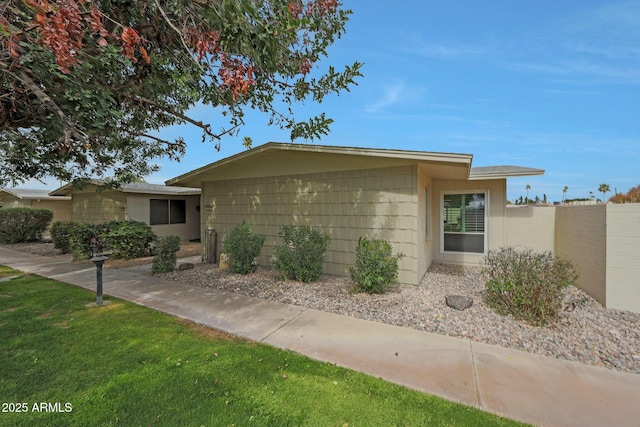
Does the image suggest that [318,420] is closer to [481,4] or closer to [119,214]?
[481,4]

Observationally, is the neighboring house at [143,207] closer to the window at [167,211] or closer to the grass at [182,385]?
the window at [167,211]

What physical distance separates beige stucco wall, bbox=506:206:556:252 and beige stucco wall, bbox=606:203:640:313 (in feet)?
10.8

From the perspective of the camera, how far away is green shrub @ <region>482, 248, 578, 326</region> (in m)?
4.14

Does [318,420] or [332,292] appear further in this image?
[332,292]

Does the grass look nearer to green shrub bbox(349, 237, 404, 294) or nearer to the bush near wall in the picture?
green shrub bbox(349, 237, 404, 294)

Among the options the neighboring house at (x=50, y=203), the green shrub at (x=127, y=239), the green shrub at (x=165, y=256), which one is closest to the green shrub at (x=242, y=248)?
the green shrub at (x=165, y=256)

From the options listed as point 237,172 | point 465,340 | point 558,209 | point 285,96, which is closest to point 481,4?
point 285,96

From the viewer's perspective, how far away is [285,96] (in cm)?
502

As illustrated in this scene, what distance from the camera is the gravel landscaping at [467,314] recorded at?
3490 millimetres

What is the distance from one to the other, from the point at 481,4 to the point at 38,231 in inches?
847

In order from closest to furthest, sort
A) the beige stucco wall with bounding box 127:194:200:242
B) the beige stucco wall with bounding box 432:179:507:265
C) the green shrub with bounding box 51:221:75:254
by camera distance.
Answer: the beige stucco wall with bounding box 432:179:507:265 < the green shrub with bounding box 51:221:75:254 < the beige stucco wall with bounding box 127:194:200:242

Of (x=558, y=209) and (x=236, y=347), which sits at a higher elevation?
(x=558, y=209)

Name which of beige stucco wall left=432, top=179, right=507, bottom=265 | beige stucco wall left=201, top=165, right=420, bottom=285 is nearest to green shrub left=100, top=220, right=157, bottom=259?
beige stucco wall left=201, top=165, right=420, bottom=285

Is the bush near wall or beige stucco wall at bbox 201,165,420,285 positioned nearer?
beige stucco wall at bbox 201,165,420,285
